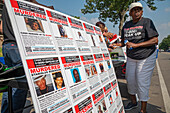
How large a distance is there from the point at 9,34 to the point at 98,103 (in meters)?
1.24

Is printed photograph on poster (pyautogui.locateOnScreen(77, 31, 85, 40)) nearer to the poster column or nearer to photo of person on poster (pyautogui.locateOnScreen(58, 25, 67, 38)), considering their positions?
photo of person on poster (pyautogui.locateOnScreen(58, 25, 67, 38))

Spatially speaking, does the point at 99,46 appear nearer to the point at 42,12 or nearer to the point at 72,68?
the point at 72,68

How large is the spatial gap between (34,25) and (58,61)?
0.34 meters

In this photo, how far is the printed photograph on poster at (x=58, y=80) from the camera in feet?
3.06

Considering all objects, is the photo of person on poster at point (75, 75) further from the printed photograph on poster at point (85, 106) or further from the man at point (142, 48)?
the man at point (142, 48)

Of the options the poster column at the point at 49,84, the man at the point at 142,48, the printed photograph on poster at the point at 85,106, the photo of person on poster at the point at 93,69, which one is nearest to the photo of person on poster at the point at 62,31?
the poster column at the point at 49,84

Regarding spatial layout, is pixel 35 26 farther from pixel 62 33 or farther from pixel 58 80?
pixel 58 80

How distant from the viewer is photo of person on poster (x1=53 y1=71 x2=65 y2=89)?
0.93 metres

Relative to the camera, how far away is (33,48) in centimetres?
87

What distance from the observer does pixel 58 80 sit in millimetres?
953

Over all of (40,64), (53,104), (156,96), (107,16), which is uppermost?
(107,16)

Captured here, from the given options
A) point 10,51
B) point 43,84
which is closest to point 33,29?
point 43,84

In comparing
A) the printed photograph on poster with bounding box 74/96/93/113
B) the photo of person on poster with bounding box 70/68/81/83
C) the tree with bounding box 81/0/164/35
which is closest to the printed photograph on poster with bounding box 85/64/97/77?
the photo of person on poster with bounding box 70/68/81/83

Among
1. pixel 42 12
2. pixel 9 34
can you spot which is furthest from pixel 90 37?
pixel 9 34
